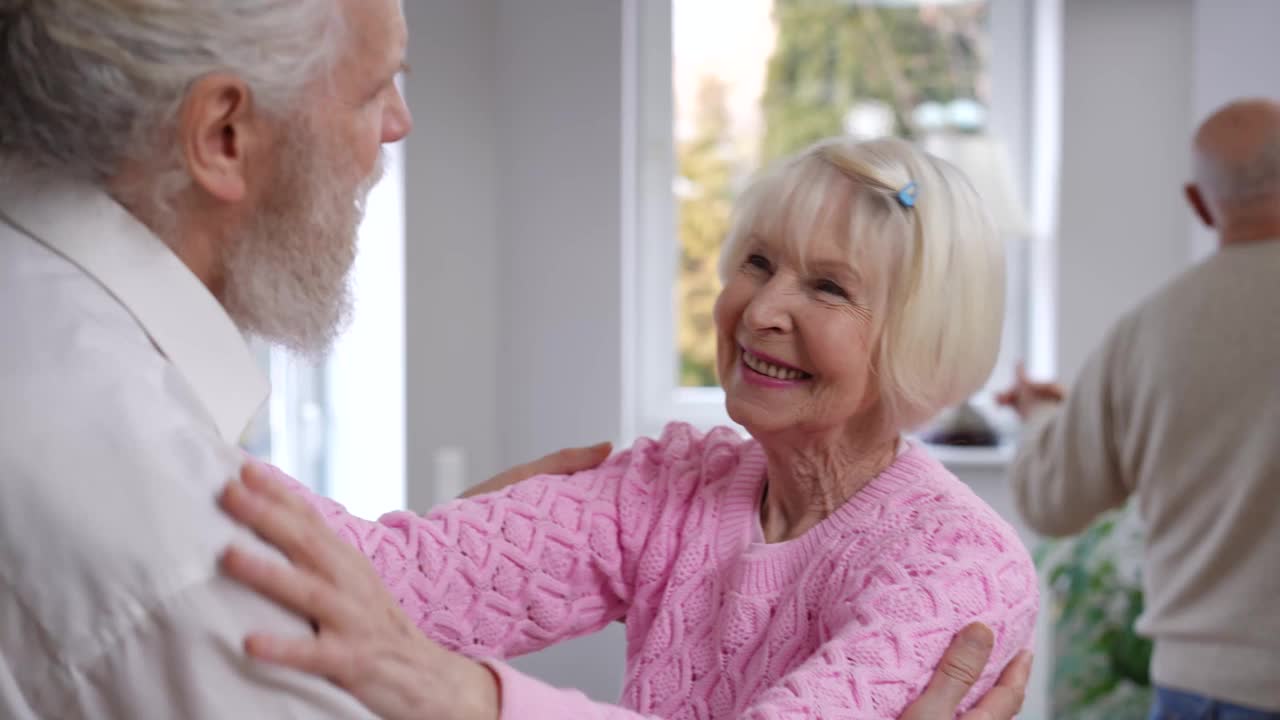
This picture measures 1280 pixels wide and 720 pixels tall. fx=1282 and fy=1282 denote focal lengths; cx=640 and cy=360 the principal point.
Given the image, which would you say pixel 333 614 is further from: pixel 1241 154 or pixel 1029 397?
pixel 1029 397

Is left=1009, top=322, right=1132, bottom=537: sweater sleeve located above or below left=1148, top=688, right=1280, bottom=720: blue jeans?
above

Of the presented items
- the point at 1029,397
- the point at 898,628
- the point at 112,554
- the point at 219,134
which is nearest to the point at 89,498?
the point at 112,554

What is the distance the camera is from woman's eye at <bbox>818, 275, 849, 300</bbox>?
139 centimetres

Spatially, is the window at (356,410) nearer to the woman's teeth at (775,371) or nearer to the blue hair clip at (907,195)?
the woman's teeth at (775,371)

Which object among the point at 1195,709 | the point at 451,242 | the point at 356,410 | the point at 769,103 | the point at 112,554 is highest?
the point at 769,103

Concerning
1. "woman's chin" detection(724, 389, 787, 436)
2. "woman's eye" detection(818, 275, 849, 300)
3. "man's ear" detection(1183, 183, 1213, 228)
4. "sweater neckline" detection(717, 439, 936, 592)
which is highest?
"woman's eye" detection(818, 275, 849, 300)

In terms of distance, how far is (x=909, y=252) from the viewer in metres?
1.37

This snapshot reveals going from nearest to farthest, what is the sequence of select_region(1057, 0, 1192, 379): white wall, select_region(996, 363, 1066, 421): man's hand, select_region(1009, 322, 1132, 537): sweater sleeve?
select_region(1009, 322, 1132, 537): sweater sleeve, select_region(996, 363, 1066, 421): man's hand, select_region(1057, 0, 1192, 379): white wall

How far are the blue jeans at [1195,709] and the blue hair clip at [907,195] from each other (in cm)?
159

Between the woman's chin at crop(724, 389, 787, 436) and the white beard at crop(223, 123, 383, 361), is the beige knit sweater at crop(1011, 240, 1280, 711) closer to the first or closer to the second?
the woman's chin at crop(724, 389, 787, 436)

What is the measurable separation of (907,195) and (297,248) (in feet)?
2.06

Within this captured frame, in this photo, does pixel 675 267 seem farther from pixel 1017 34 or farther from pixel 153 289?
pixel 153 289

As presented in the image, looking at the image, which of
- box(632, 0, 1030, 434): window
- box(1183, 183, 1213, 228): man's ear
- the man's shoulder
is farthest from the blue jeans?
the man's shoulder

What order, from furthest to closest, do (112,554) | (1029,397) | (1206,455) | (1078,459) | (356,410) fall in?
(356,410)
(1029,397)
(1078,459)
(1206,455)
(112,554)
